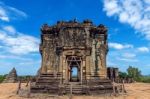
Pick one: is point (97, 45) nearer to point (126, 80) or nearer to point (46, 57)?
point (46, 57)

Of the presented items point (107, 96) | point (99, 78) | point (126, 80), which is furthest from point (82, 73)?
point (126, 80)

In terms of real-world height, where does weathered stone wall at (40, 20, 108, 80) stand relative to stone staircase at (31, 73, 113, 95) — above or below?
above

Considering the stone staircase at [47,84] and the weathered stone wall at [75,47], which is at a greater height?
the weathered stone wall at [75,47]

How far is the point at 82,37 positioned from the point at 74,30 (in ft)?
3.38

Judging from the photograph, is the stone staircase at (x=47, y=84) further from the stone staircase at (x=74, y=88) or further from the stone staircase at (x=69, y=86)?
the stone staircase at (x=74, y=88)

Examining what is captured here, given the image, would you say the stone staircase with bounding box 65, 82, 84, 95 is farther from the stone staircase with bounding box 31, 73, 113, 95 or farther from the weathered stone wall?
the weathered stone wall

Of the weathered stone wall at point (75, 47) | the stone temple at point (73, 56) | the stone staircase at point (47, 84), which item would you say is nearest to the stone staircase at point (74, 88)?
the stone temple at point (73, 56)

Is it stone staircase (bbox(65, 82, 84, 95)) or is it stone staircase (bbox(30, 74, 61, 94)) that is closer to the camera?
stone staircase (bbox(65, 82, 84, 95))

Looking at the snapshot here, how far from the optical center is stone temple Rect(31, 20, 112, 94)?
21875mm

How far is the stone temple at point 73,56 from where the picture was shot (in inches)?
861

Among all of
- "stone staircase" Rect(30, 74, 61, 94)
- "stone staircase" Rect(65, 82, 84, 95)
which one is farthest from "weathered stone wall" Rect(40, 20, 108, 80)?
"stone staircase" Rect(65, 82, 84, 95)

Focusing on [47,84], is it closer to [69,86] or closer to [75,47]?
[69,86]

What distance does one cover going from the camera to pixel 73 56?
22.8m

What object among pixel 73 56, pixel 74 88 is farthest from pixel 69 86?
pixel 73 56
